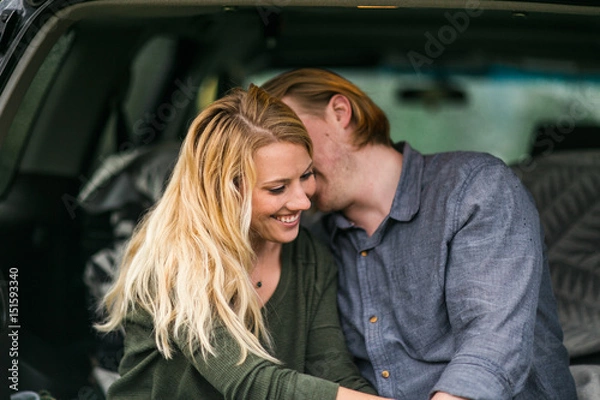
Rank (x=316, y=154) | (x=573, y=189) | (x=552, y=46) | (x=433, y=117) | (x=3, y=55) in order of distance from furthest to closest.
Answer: (x=433, y=117) < (x=552, y=46) < (x=573, y=189) < (x=316, y=154) < (x=3, y=55)

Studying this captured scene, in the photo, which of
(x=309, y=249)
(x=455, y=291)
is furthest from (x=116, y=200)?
(x=455, y=291)

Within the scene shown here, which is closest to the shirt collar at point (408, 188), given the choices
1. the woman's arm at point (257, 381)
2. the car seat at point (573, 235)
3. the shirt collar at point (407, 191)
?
the shirt collar at point (407, 191)

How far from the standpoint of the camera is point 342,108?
2.29 metres

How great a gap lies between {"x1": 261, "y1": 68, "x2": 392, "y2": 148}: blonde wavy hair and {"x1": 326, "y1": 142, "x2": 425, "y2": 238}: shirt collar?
5.0 inches

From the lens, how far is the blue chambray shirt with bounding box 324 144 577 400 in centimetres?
181

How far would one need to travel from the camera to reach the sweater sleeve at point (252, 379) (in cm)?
182

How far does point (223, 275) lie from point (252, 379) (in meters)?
0.26

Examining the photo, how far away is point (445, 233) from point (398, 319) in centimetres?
28

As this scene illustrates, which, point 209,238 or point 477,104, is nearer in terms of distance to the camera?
point 209,238

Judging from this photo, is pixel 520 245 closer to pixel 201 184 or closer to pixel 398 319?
pixel 398 319

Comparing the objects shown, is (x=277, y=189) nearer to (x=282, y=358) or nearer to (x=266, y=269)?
(x=266, y=269)

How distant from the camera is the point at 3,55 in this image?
5.84 feet

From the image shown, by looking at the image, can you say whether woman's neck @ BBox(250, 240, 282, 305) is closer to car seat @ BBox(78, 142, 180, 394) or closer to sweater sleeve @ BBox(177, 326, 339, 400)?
sweater sleeve @ BBox(177, 326, 339, 400)

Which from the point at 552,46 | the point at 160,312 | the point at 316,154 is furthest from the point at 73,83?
the point at 552,46
